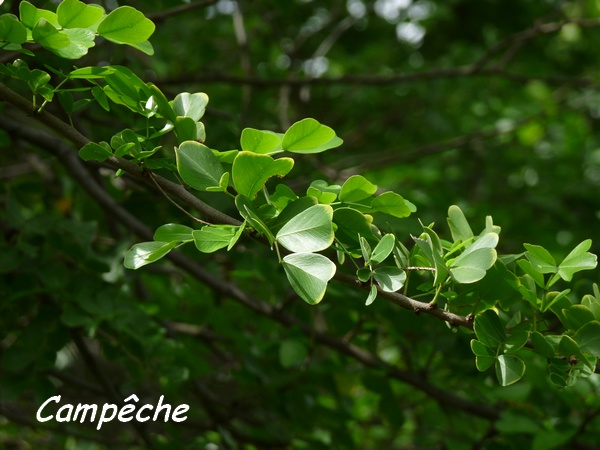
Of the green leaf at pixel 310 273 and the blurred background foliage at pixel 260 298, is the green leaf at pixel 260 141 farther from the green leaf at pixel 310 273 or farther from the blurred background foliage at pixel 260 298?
the blurred background foliage at pixel 260 298

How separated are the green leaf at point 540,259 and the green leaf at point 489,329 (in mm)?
66

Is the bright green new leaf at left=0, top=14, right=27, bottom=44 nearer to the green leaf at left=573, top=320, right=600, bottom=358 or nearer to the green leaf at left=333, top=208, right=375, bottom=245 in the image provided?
the green leaf at left=333, top=208, right=375, bottom=245

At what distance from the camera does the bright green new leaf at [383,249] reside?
65 centimetres

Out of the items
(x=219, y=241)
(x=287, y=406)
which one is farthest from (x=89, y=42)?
(x=287, y=406)

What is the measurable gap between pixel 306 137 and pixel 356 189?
0.07 metres

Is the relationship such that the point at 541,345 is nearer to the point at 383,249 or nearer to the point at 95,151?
the point at 383,249

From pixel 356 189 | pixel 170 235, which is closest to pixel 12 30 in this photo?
pixel 170 235

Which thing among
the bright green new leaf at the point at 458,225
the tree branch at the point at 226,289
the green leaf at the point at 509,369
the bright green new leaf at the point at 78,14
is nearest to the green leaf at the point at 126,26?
the bright green new leaf at the point at 78,14

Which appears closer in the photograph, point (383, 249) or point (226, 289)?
point (383, 249)

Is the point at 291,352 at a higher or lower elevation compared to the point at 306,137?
lower

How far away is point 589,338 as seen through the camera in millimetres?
672

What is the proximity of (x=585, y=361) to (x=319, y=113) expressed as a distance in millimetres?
2228

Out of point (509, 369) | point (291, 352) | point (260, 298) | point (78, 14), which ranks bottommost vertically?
point (260, 298)

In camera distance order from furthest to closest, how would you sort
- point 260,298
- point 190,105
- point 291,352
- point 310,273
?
1. point 260,298
2. point 291,352
3. point 190,105
4. point 310,273
